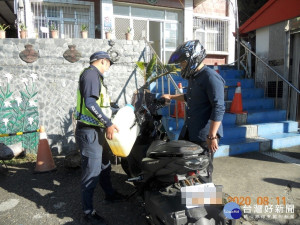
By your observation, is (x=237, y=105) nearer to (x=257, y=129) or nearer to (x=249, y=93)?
(x=257, y=129)

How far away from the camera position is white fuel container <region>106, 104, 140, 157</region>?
253 cm

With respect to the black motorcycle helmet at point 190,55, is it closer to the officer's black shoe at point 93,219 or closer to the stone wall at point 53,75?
the officer's black shoe at point 93,219

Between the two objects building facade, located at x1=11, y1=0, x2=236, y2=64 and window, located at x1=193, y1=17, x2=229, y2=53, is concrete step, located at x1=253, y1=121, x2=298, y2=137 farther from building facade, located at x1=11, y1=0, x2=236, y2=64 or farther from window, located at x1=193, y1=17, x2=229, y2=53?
window, located at x1=193, y1=17, x2=229, y2=53

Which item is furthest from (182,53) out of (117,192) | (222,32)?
(222,32)

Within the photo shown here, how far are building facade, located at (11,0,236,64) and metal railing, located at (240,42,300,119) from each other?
96.3 inches

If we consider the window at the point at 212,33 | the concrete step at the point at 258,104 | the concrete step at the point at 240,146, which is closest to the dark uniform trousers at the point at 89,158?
the concrete step at the point at 240,146

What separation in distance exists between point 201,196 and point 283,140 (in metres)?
4.28

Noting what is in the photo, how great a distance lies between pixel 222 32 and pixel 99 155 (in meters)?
11.1

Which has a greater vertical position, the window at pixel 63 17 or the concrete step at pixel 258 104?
the window at pixel 63 17

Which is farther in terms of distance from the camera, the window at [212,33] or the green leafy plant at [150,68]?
the window at [212,33]

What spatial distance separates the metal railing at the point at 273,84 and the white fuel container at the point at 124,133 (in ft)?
16.4

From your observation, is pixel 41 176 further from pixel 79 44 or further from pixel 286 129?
pixel 286 129

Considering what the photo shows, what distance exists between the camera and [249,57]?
7.88m

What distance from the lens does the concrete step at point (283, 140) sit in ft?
17.3
